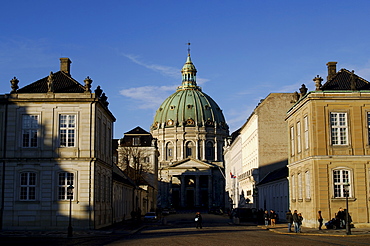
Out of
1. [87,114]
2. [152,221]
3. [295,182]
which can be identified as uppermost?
[87,114]

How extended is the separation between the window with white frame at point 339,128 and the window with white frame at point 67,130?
1872 centimetres

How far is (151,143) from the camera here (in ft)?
391

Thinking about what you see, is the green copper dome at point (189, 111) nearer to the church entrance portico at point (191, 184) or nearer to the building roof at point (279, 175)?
the church entrance portico at point (191, 184)

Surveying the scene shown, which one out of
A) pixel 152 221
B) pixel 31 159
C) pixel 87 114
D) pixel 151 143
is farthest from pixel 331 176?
pixel 151 143

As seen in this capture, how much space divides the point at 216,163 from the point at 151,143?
4410cm

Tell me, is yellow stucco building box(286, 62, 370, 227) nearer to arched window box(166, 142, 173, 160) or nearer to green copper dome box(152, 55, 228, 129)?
arched window box(166, 142, 173, 160)

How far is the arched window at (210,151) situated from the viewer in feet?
531

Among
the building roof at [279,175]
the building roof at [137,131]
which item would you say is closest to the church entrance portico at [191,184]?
the building roof at [137,131]

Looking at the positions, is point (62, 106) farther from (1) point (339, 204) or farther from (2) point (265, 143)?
(2) point (265, 143)

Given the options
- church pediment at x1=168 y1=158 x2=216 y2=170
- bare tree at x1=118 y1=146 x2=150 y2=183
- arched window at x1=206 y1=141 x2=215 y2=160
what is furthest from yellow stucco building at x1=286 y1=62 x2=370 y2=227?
arched window at x1=206 y1=141 x2=215 y2=160

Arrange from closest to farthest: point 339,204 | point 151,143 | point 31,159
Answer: point 339,204 < point 31,159 < point 151,143

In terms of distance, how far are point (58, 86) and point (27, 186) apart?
27.0 ft

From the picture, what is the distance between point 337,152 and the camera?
3856cm

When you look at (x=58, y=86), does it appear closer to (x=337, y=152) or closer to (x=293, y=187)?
(x=293, y=187)
